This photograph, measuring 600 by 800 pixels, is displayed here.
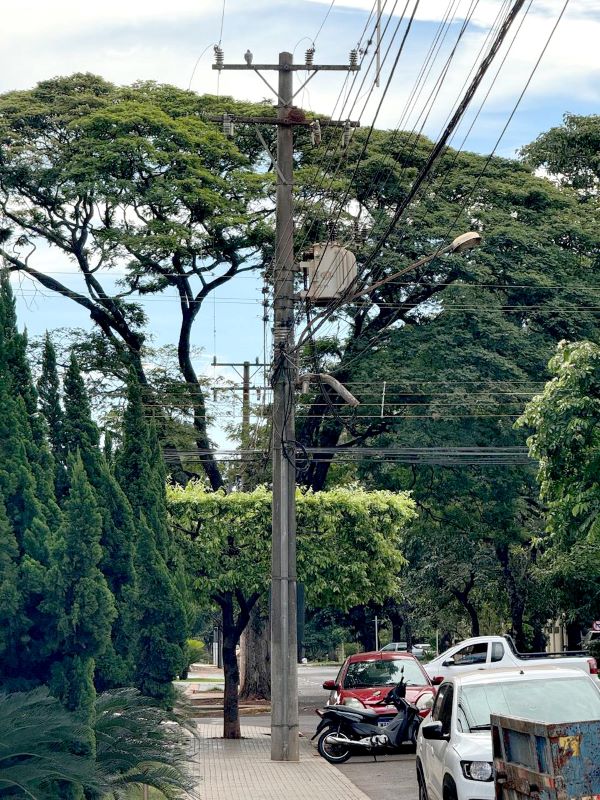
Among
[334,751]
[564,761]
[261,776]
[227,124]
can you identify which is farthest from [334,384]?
[564,761]

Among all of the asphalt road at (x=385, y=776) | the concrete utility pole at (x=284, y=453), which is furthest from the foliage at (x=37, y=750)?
the concrete utility pole at (x=284, y=453)

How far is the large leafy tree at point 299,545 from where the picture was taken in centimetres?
2506

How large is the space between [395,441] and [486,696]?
21.5 metres

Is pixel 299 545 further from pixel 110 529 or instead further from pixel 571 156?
pixel 571 156

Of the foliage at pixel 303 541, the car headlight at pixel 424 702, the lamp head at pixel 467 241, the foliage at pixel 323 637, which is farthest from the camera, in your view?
the foliage at pixel 323 637

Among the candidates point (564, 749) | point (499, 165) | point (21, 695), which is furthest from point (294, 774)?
point (499, 165)

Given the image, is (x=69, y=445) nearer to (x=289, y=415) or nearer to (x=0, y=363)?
(x=0, y=363)

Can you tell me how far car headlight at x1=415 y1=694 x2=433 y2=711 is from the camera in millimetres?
23269

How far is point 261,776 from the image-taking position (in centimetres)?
1945

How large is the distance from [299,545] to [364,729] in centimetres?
447

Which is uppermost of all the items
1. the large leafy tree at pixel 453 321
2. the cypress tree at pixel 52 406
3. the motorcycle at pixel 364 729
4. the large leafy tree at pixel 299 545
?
the large leafy tree at pixel 453 321

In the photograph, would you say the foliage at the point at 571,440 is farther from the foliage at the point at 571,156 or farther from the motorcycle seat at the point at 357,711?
the foliage at the point at 571,156

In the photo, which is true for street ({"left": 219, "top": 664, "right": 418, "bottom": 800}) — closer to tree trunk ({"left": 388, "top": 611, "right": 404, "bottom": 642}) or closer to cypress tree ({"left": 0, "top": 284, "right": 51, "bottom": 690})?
cypress tree ({"left": 0, "top": 284, "right": 51, "bottom": 690})

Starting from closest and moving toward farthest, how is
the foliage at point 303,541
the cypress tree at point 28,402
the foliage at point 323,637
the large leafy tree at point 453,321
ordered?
the cypress tree at point 28,402 < the foliage at point 303,541 < the large leafy tree at point 453,321 < the foliage at point 323,637
